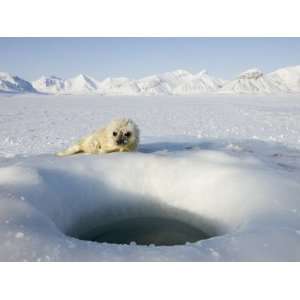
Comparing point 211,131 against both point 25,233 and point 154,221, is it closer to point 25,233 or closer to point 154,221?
point 154,221

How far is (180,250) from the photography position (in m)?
2.03

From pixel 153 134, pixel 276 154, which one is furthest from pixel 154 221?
pixel 153 134

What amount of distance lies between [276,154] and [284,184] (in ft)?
9.31

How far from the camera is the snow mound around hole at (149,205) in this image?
202cm

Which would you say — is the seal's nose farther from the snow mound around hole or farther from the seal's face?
the snow mound around hole

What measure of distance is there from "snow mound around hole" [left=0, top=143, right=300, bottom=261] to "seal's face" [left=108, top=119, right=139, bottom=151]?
115cm

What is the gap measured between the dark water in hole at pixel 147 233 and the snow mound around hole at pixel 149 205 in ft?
0.10

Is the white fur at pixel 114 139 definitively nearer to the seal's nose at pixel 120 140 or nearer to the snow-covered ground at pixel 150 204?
the seal's nose at pixel 120 140

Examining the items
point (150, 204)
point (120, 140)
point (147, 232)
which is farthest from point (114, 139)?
point (147, 232)

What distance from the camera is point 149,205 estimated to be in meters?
3.62

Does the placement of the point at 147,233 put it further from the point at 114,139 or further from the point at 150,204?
the point at 114,139

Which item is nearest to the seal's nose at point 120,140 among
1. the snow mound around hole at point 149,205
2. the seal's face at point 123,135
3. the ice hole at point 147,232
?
the seal's face at point 123,135

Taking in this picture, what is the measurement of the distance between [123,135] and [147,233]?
232 centimetres
